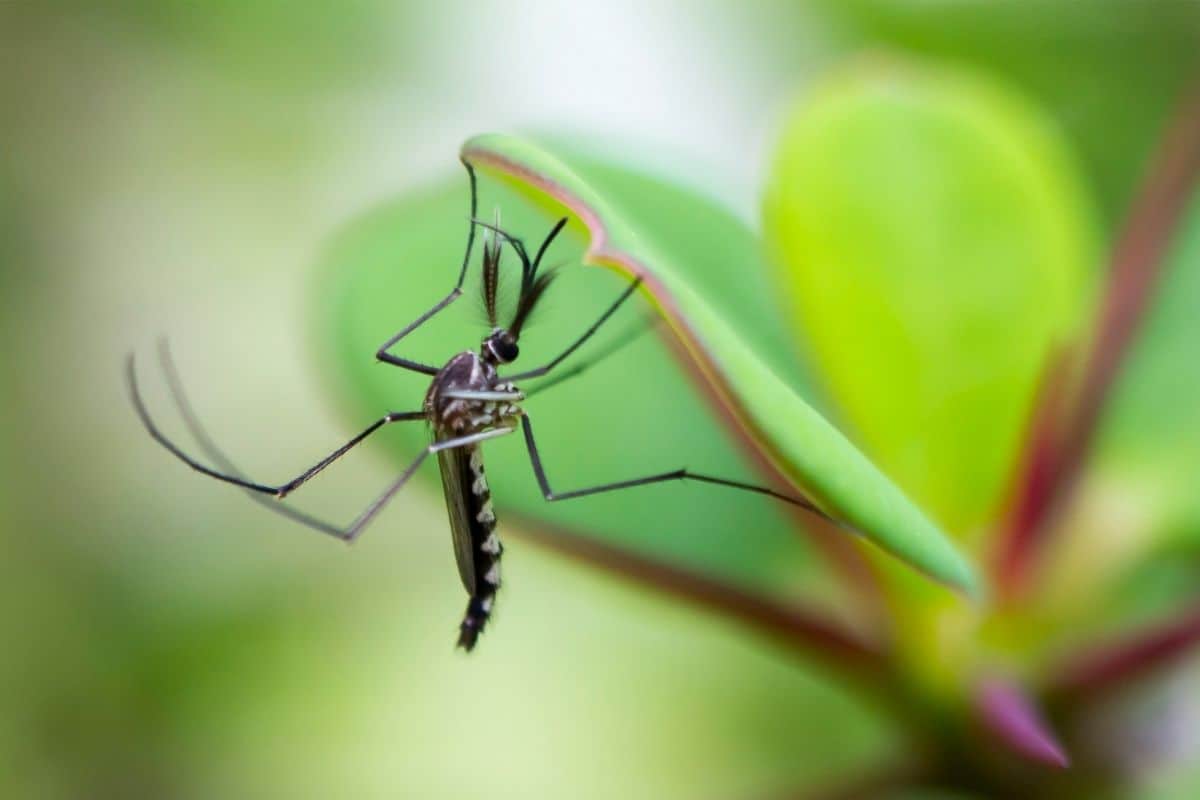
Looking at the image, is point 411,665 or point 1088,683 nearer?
point 1088,683

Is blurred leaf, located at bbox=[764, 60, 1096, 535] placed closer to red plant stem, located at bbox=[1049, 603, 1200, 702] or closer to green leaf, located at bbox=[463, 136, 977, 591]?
red plant stem, located at bbox=[1049, 603, 1200, 702]

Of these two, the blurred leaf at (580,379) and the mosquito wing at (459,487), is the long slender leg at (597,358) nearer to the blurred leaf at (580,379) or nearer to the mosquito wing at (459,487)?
the blurred leaf at (580,379)

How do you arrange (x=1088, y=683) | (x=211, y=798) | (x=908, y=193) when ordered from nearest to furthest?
1. (x=1088, y=683)
2. (x=908, y=193)
3. (x=211, y=798)

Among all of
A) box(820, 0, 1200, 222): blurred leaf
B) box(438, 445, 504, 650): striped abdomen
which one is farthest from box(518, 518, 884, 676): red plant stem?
box(820, 0, 1200, 222): blurred leaf

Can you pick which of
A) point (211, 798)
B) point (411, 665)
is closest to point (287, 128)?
point (411, 665)

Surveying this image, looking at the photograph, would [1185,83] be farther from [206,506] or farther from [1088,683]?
[206,506]

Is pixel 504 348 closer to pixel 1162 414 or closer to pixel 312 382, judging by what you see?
pixel 1162 414

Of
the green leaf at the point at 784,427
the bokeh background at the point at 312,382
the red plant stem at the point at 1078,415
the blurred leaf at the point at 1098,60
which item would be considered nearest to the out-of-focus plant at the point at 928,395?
the red plant stem at the point at 1078,415

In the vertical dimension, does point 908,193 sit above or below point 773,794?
above
